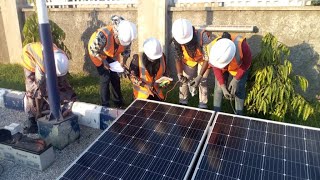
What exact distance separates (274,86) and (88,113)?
3.62m

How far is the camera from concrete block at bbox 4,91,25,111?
19.9ft

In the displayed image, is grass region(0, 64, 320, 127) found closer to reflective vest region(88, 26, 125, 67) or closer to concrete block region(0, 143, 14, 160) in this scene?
reflective vest region(88, 26, 125, 67)

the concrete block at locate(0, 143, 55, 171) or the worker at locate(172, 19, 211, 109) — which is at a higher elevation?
the worker at locate(172, 19, 211, 109)

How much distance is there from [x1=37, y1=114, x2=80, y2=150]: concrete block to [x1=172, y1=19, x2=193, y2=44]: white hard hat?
94.4 inches

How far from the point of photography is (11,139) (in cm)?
443

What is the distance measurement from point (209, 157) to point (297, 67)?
388 cm

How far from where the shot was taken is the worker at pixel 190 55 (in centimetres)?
458

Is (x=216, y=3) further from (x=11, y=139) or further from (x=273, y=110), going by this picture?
(x=11, y=139)

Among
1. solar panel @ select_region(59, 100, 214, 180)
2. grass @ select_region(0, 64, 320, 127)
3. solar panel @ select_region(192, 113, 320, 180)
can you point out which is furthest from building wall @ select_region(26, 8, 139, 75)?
solar panel @ select_region(192, 113, 320, 180)

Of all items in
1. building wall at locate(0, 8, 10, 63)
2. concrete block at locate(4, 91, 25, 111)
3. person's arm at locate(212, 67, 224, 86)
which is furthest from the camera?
building wall at locate(0, 8, 10, 63)

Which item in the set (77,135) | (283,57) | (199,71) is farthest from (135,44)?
(283,57)

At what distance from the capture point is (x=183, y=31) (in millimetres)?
4504

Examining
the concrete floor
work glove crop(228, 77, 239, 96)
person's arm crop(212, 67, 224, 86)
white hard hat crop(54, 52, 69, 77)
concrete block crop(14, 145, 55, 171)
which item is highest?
white hard hat crop(54, 52, 69, 77)

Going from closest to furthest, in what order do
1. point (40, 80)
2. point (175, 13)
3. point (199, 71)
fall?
point (40, 80)
point (199, 71)
point (175, 13)
